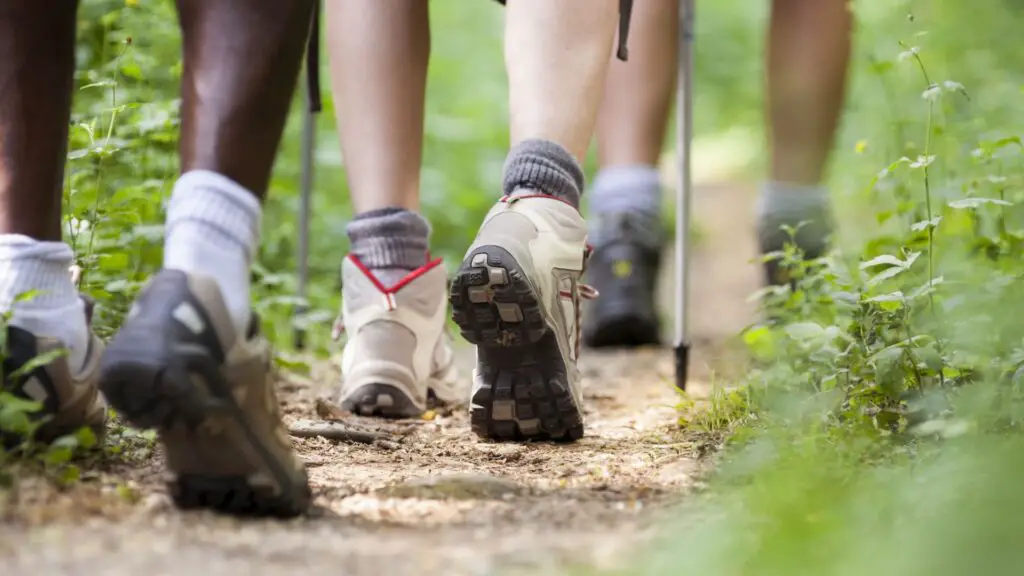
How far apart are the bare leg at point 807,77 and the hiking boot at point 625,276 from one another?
0.44m

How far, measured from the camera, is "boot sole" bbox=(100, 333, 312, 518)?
1127mm

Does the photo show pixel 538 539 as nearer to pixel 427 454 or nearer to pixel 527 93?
pixel 427 454

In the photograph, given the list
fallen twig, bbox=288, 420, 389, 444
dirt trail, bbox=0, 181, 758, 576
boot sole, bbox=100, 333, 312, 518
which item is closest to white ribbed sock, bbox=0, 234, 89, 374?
dirt trail, bbox=0, 181, 758, 576

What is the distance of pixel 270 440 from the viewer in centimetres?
125

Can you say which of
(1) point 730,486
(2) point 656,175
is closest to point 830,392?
(1) point 730,486

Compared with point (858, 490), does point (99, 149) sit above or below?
above

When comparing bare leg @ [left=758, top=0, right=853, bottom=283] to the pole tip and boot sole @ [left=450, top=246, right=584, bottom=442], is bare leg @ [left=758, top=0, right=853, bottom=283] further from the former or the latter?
boot sole @ [left=450, top=246, right=584, bottom=442]

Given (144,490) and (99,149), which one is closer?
(144,490)

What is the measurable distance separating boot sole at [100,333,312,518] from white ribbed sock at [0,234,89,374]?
11.3 inches

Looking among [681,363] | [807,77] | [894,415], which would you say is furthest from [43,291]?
[807,77]

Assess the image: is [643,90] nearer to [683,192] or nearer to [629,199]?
[629,199]

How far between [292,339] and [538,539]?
2.14 meters

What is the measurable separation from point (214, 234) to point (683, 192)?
154 centimetres

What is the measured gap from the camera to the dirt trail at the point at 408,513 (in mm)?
1062
